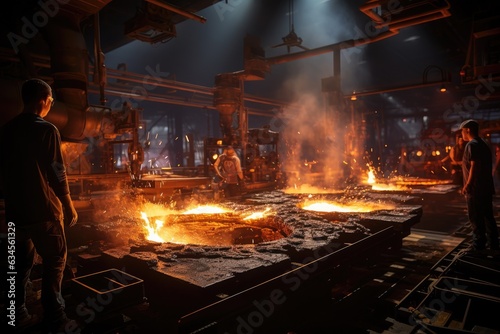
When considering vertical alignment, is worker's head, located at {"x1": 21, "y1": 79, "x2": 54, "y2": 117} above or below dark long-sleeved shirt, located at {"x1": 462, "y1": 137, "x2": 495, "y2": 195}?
above

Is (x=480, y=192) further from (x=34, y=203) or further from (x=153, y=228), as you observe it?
(x=34, y=203)

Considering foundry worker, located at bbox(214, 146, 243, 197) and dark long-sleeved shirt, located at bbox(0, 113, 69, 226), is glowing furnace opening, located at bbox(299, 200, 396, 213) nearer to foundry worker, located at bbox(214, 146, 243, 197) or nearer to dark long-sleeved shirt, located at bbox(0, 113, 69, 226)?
foundry worker, located at bbox(214, 146, 243, 197)

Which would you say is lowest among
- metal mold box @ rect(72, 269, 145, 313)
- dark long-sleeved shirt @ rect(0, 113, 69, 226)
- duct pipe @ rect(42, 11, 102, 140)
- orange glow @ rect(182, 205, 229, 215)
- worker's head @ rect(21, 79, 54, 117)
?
metal mold box @ rect(72, 269, 145, 313)

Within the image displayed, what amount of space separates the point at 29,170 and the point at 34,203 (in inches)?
10.1

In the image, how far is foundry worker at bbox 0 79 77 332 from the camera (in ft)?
8.27

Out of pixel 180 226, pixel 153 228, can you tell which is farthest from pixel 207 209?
pixel 153 228

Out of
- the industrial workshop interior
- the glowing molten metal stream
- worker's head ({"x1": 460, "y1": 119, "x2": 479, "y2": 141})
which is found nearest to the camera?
the industrial workshop interior

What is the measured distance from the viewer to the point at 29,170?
2.55 m

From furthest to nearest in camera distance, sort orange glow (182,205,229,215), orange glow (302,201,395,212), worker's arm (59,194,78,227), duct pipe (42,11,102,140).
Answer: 1. orange glow (302,201,395,212)
2. orange glow (182,205,229,215)
3. duct pipe (42,11,102,140)
4. worker's arm (59,194,78,227)

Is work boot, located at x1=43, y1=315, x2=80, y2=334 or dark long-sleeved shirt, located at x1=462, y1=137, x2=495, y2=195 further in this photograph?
dark long-sleeved shirt, located at x1=462, y1=137, x2=495, y2=195

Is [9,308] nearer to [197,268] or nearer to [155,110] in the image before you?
[197,268]

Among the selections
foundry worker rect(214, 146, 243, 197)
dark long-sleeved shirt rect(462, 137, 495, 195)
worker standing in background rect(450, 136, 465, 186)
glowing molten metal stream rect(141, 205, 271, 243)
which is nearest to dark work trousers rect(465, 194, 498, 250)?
dark long-sleeved shirt rect(462, 137, 495, 195)

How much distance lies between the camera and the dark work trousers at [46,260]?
2.51m

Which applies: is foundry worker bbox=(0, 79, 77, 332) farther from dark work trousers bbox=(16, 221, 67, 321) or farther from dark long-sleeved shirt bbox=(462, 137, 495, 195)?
dark long-sleeved shirt bbox=(462, 137, 495, 195)
